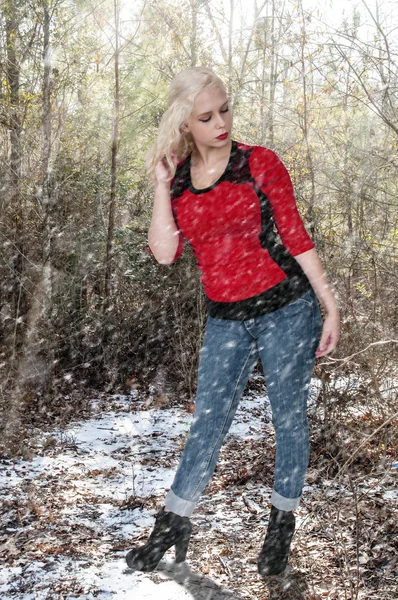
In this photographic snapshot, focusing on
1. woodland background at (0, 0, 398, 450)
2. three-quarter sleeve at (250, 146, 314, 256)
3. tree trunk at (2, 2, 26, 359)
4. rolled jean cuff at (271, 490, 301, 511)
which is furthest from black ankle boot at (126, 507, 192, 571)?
tree trunk at (2, 2, 26, 359)

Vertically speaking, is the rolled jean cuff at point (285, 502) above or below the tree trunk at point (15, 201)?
below

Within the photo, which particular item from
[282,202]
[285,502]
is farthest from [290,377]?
[282,202]

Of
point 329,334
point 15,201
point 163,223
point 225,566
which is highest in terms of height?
point 15,201

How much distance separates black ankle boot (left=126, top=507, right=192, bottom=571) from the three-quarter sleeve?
115 centimetres

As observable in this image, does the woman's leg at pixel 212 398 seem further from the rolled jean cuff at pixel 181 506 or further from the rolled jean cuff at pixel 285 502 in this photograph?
the rolled jean cuff at pixel 285 502

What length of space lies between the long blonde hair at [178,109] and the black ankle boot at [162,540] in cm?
133

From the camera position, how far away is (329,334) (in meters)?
2.18

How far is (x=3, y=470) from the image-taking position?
430 centimetres

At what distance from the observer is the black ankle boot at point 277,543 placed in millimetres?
2359

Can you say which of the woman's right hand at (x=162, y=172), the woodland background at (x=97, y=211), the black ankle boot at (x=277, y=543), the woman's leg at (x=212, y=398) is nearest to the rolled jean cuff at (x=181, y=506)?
the woman's leg at (x=212, y=398)

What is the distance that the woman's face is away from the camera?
2.04 meters

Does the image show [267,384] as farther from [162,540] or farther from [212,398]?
[162,540]

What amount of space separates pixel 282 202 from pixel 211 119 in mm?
378

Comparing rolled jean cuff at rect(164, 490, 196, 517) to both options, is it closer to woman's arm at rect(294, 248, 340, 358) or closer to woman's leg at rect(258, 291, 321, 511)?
woman's leg at rect(258, 291, 321, 511)
